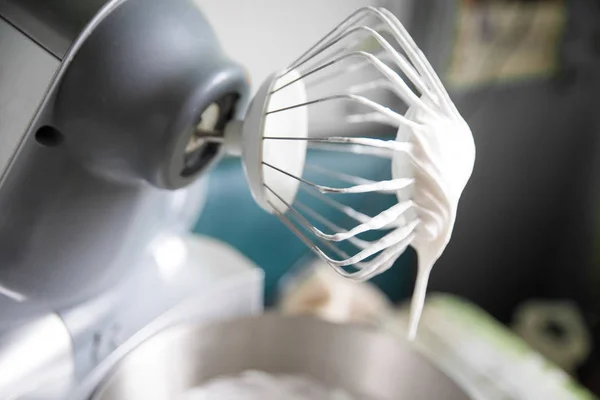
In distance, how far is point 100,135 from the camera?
1.37ft

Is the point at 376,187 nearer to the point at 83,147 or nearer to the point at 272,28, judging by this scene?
the point at 83,147

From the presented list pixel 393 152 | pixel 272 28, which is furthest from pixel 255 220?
pixel 393 152

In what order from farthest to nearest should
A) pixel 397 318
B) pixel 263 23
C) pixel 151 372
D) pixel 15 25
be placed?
pixel 397 318, pixel 263 23, pixel 151 372, pixel 15 25

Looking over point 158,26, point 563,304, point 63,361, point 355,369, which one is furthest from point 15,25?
point 563,304

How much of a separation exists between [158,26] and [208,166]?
0.40 ft

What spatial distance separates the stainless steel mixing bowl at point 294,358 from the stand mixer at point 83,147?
0.06 m

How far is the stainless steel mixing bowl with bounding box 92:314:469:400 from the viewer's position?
0.54m

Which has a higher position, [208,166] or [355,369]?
[208,166]

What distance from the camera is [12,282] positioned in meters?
0.45

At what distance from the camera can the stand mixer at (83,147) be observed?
0.41 metres

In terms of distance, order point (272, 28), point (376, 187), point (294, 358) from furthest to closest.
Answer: point (272, 28)
point (294, 358)
point (376, 187)

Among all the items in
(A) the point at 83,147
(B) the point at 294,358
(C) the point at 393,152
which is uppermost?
(C) the point at 393,152

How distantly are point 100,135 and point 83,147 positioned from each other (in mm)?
17

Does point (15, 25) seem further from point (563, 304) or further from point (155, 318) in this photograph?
point (563, 304)
